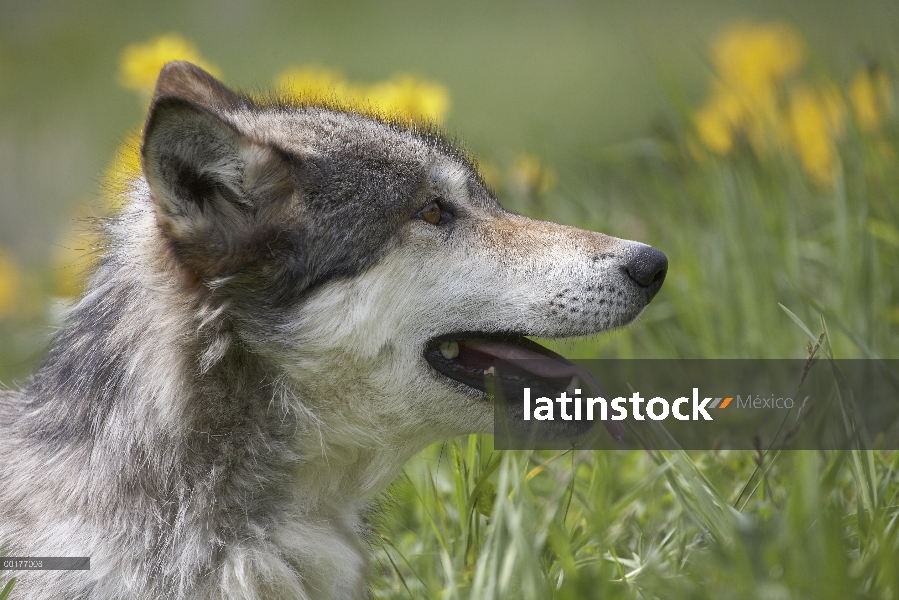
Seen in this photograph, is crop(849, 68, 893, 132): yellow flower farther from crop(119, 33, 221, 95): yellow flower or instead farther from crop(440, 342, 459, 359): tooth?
crop(119, 33, 221, 95): yellow flower

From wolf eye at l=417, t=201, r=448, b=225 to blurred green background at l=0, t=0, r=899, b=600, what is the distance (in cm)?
71

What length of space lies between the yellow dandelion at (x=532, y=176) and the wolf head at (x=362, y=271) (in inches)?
71.7

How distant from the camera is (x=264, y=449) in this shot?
7.91 feet

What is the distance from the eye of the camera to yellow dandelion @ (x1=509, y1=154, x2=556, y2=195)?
14.9ft

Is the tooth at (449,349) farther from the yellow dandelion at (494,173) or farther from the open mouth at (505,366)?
the yellow dandelion at (494,173)

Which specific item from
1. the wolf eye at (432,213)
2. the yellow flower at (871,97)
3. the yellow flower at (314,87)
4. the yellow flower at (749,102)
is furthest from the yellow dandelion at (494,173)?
the wolf eye at (432,213)

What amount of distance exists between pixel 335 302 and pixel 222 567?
2.48 feet

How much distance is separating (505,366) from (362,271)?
510 millimetres

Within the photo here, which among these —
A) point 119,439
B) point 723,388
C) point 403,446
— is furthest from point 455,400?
point 723,388

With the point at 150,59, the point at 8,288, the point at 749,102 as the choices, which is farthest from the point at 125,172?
the point at 8,288

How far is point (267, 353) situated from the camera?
2.44m

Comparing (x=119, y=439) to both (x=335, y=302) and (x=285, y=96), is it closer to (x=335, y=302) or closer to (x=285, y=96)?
(x=335, y=302)

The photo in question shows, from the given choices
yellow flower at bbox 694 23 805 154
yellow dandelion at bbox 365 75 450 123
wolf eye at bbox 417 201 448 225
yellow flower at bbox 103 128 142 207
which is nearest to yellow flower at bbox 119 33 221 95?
yellow flower at bbox 103 128 142 207

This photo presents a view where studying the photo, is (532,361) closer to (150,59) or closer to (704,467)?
(704,467)
